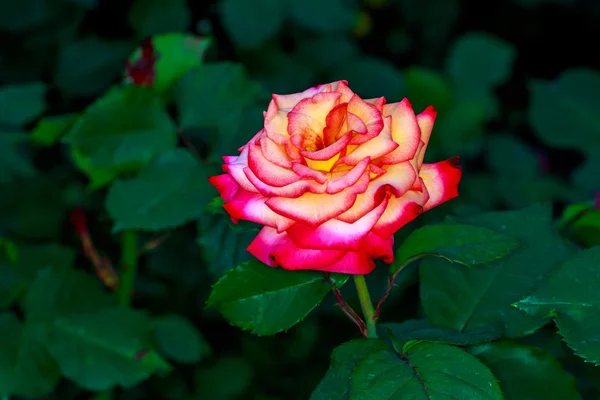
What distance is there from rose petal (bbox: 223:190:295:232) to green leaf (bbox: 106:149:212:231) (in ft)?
0.89

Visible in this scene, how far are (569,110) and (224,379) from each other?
120 centimetres

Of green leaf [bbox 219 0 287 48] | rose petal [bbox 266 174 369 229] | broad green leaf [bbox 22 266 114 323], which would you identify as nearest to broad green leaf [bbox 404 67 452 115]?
green leaf [bbox 219 0 287 48]

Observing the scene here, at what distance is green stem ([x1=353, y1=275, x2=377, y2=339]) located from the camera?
75 cm

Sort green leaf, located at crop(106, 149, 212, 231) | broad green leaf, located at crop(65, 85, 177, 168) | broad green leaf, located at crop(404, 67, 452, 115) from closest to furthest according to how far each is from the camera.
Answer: green leaf, located at crop(106, 149, 212, 231) < broad green leaf, located at crop(65, 85, 177, 168) < broad green leaf, located at crop(404, 67, 452, 115)

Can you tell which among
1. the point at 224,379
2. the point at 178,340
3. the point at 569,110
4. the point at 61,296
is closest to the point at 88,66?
the point at 61,296

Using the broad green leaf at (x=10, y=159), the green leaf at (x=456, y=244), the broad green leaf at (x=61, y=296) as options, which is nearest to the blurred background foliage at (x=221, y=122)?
the broad green leaf at (x=10, y=159)

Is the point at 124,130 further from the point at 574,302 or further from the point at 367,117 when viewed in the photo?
the point at 574,302

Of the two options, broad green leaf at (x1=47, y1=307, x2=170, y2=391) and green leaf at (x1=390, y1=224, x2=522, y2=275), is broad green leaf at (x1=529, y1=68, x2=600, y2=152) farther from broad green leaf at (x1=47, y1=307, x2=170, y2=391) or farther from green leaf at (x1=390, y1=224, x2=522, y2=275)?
broad green leaf at (x1=47, y1=307, x2=170, y2=391)

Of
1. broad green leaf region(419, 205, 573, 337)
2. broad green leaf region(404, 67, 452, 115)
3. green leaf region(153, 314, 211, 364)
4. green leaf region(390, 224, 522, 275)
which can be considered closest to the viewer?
green leaf region(390, 224, 522, 275)

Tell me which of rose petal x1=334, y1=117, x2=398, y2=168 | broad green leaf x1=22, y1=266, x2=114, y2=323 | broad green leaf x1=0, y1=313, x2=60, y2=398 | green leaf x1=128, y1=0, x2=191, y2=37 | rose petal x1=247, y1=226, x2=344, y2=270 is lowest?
broad green leaf x1=0, y1=313, x2=60, y2=398

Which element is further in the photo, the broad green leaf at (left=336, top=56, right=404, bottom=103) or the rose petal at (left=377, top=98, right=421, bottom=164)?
the broad green leaf at (left=336, top=56, right=404, bottom=103)

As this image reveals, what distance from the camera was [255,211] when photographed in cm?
A: 69

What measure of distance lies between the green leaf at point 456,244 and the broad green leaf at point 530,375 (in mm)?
133

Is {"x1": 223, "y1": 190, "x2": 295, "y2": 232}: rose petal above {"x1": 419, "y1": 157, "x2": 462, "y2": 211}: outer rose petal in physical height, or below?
below
